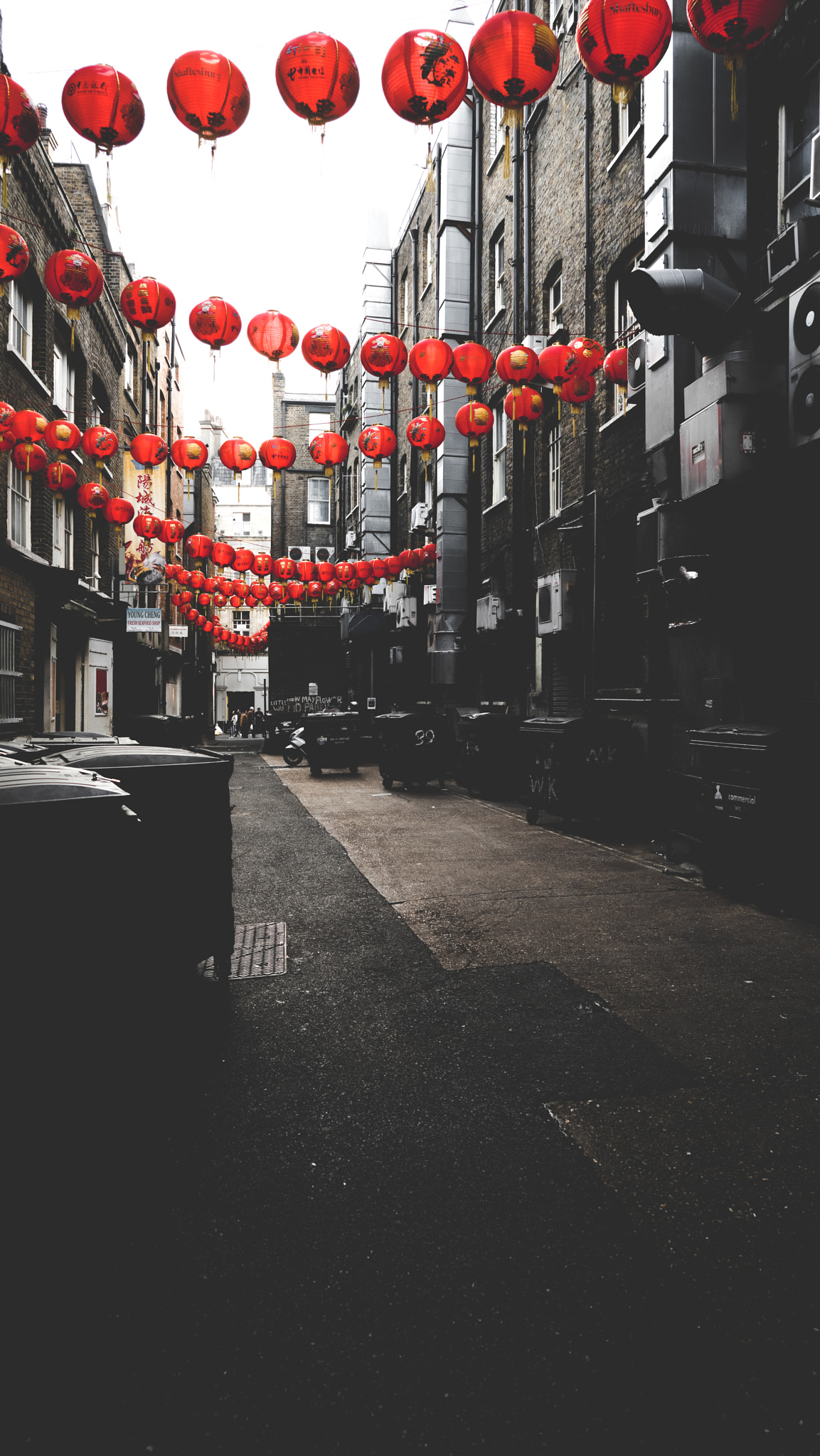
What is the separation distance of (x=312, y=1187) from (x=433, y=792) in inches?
496

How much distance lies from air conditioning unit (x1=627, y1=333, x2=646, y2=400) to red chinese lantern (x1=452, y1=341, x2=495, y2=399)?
2.04 m

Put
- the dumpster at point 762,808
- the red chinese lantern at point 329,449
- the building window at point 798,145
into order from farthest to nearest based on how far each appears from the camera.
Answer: the red chinese lantern at point 329,449, the building window at point 798,145, the dumpster at point 762,808

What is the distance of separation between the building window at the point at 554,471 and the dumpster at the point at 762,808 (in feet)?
28.6

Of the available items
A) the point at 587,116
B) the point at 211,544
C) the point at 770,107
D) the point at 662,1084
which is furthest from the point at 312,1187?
the point at 211,544

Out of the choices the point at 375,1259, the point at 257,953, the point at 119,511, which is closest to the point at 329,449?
the point at 119,511

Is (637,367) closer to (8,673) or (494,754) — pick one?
(494,754)

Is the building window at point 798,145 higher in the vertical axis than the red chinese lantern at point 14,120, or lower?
higher

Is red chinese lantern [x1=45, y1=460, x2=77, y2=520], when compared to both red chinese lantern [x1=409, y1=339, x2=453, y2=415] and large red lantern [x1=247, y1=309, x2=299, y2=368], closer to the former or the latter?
large red lantern [x1=247, y1=309, x2=299, y2=368]

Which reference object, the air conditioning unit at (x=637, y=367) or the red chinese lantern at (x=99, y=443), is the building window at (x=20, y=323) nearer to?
the red chinese lantern at (x=99, y=443)

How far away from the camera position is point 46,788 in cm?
310

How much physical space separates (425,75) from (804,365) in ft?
14.6

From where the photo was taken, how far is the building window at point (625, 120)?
38.0 ft

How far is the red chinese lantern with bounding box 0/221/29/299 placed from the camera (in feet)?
25.1

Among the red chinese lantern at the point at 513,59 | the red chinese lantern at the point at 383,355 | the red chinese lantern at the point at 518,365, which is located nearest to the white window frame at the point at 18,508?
the red chinese lantern at the point at 383,355
